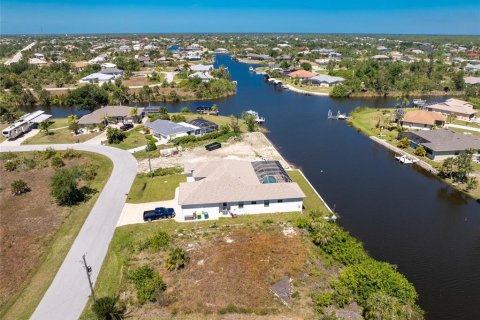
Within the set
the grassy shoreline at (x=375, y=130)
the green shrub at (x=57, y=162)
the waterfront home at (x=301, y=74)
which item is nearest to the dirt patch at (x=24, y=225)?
the green shrub at (x=57, y=162)

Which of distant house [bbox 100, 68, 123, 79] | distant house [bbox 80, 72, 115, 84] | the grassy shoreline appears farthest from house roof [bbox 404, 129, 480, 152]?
distant house [bbox 100, 68, 123, 79]

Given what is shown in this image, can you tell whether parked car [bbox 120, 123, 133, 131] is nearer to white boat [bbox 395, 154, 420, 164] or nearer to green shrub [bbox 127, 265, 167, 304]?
green shrub [bbox 127, 265, 167, 304]

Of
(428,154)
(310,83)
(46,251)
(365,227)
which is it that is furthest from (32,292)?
(310,83)

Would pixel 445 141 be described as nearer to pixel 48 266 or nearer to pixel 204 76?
pixel 48 266

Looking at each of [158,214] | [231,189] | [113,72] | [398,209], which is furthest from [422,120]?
[113,72]

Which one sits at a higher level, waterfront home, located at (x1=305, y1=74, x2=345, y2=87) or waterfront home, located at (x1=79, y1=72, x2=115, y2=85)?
waterfront home, located at (x1=305, y1=74, x2=345, y2=87)

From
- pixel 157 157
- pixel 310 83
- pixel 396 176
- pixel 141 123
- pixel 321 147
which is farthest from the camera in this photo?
pixel 310 83

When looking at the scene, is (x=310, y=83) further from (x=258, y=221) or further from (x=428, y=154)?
(x=258, y=221)
